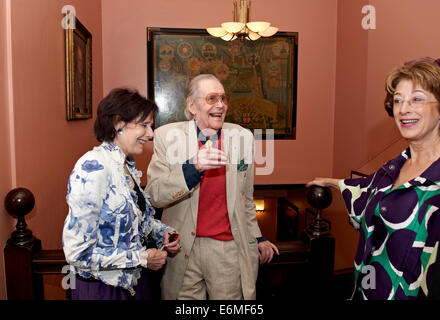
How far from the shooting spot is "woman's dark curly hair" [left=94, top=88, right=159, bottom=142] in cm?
144

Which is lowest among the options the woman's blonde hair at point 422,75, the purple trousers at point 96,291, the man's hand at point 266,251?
the purple trousers at point 96,291

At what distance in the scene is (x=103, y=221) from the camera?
1.31 metres

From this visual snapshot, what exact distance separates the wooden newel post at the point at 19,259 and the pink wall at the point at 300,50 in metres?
3.61

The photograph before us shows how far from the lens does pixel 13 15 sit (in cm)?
186

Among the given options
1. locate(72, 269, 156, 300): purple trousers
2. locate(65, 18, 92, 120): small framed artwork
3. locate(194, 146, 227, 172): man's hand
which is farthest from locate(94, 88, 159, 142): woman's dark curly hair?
locate(65, 18, 92, 120): small framed artwork

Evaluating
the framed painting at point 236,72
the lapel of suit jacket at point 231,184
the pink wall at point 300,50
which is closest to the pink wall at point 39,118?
the lapel of suit jacket at point 231,184

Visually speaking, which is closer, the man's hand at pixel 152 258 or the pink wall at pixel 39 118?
the man's hand at pixel 152 258

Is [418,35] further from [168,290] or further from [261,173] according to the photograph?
[168,290]

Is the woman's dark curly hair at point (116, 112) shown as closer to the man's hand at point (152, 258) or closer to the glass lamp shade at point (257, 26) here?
the man's hand at point (152, 258)

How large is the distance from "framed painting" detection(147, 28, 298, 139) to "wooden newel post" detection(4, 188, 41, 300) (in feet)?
12.3

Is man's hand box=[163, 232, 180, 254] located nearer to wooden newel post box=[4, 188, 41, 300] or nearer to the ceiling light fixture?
wooden newel post box=[4, 188, 41, 300]

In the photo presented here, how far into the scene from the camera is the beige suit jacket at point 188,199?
66.7 inches

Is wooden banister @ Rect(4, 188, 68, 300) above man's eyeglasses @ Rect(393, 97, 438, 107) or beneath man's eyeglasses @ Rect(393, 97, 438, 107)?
beneath
